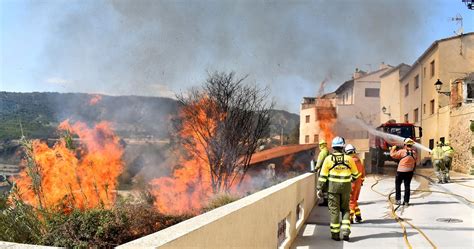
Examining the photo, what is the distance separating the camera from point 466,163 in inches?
646

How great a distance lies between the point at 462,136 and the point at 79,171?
15310mm

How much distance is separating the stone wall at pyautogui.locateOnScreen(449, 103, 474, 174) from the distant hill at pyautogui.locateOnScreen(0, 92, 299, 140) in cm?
944

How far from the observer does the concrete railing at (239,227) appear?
7.27 ft

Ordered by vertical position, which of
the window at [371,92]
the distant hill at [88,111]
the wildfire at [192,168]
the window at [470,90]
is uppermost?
the window at [371,92]

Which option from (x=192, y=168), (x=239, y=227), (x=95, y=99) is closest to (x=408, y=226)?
(x=239, y=227)

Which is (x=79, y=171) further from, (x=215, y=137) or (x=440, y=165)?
(x=440, y=165)

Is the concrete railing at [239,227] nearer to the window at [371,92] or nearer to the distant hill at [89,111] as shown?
the distant hill at [89,111]

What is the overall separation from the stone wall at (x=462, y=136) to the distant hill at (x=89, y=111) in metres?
9.44

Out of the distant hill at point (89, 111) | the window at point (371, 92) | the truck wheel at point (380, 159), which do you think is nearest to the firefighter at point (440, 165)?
the truck wheel at point (380, 159)

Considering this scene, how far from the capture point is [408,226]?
6676 millimetres

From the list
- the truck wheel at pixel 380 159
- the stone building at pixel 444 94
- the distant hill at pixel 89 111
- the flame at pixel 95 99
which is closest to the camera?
the stone building at pixel 444 94

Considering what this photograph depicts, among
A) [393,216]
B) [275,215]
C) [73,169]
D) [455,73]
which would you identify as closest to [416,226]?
[393,216]

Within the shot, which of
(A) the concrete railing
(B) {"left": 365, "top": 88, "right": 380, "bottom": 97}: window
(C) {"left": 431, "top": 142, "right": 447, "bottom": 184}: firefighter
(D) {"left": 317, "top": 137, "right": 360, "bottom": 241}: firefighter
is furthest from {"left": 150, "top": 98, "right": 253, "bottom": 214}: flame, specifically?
(B) {"left": 365, "top": 88, "right": 380, "bottom": 97}: window

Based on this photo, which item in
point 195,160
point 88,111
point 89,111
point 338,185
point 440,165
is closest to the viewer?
point 338,185
